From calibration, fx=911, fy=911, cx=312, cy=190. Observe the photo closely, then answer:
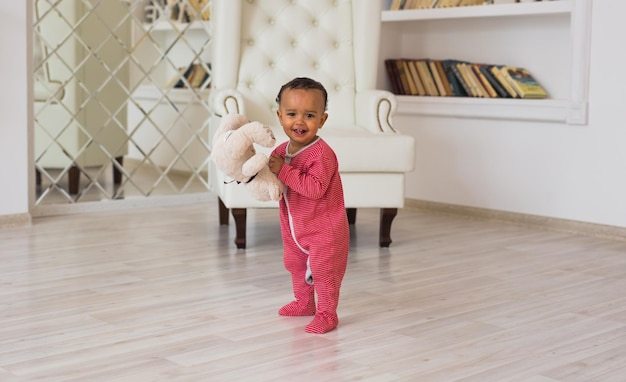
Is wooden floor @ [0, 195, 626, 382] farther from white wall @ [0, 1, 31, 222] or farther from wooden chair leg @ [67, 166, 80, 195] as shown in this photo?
wooden chair leg @ [67, 166, 80, 195]

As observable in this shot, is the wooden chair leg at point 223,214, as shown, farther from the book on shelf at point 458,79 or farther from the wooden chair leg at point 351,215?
the book on shelf at point 458,79

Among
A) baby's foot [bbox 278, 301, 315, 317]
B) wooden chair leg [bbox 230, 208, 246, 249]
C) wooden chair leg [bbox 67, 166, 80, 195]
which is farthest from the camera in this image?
wooden chair leg [bbox 67, 166, 80, 195]

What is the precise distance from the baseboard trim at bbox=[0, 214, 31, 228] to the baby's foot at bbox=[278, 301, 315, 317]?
65.9 inches

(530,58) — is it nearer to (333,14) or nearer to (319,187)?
(333,14)

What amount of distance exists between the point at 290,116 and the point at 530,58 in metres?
2.13

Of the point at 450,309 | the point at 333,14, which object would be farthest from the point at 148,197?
the point at 450,309

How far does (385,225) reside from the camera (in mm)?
3303

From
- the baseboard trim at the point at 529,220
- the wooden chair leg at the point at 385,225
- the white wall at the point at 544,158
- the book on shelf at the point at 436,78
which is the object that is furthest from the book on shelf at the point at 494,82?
the wooden chair leg at the point at 385,225

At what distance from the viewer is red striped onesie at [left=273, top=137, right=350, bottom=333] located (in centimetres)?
216

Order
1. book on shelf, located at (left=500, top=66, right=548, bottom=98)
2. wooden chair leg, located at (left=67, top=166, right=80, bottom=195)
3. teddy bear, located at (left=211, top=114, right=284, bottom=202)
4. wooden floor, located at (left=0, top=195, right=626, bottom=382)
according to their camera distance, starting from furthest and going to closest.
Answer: wooden chair leg, located at (left=67, top=166, right=80, bottom=195)
book on shelf, located at (left=500, top=66, right=548, bottom=98)
teddy bear, located at (left=211, top=114, right=284, bottom=202)
wooden floor, located at (left=0, top=195, right=626, bottom=382)

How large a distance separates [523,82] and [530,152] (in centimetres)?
30

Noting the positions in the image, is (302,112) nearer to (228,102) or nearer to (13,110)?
(228,102)

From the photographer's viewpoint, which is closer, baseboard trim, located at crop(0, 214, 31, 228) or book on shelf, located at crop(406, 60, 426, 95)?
baseboard trim, located at crop(0, 214, 31, 228)

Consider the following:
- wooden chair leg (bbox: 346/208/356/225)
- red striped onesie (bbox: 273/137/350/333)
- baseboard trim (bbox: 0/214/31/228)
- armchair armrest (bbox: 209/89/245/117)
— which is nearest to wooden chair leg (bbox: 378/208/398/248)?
wooden chair leg (bbox: 346/208/356/225)
